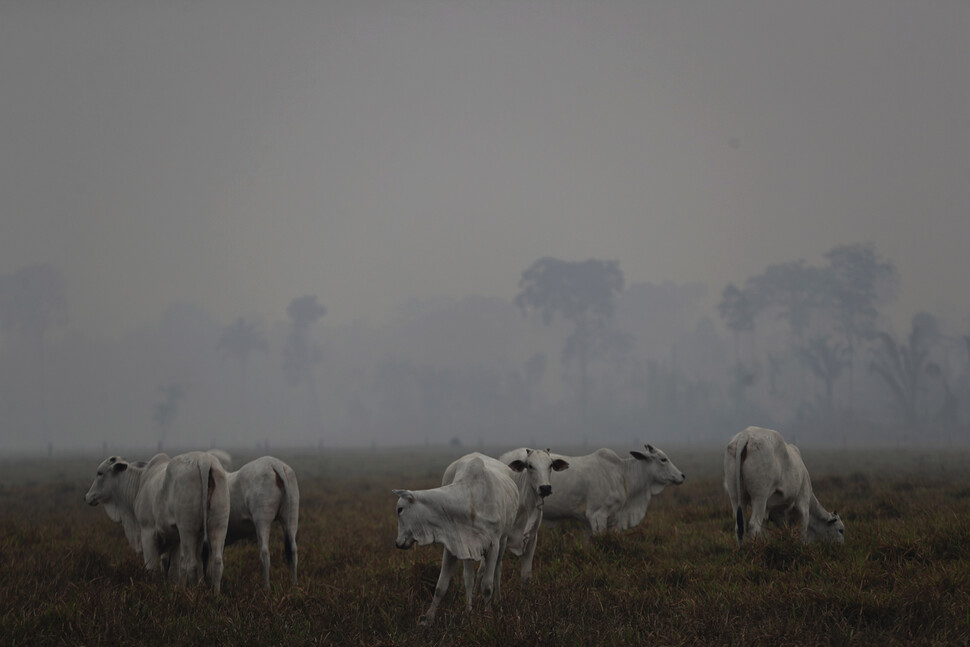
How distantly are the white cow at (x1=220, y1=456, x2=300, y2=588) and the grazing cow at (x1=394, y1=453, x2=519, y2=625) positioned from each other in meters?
3.01

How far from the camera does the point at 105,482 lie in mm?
11570

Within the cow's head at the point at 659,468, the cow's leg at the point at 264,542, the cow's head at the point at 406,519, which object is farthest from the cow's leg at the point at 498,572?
the cow's head at the point at 659,468

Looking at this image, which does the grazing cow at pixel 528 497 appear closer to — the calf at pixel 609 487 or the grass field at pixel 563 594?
the grass field at pixel 563 594

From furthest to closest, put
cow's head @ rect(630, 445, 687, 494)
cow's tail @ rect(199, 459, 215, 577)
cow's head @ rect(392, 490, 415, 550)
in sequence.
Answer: cow's head @ rect(630, 445, 687, 494)
cow's tail @ rect(199, 459, 215, 577)
cow's head @ rect(392, 490, 415, 550)

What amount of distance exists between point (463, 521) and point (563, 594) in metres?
1.45

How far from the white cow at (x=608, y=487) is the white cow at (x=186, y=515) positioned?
5.91 m

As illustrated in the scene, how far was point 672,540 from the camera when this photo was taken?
12367mm

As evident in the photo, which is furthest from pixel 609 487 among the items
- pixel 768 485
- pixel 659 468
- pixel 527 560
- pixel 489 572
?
pixel 489 572

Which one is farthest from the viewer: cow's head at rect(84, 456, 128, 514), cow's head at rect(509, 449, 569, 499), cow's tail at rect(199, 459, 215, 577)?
cow's head at rect(84, 456, 128, 514)

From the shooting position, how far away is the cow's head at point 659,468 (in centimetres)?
1342

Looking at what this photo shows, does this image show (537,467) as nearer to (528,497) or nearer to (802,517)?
(528,497)

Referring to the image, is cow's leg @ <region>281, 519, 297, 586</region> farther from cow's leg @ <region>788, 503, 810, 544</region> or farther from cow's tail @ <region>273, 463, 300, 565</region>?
cow's leg @ <region>788, 503, 810, 544</region>

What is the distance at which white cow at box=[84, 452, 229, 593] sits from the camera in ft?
30.9

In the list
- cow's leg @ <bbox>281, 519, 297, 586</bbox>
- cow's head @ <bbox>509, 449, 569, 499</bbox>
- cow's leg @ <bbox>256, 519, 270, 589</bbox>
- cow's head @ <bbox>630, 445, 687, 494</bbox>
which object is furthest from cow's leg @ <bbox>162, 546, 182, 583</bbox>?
cow's head @ <bbox>630, 445, 687, 494</bbox>
